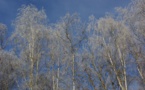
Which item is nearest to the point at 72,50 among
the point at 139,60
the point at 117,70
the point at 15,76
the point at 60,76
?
the point at 60,76

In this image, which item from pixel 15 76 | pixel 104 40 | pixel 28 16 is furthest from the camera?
pixel 15 76

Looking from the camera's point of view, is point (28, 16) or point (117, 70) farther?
point (28, 16)

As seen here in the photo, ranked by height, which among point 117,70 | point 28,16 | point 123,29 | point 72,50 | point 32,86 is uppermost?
point 28,16

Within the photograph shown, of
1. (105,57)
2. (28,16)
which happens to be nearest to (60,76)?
(105,57)

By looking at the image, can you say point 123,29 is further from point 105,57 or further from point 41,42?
point 41,42

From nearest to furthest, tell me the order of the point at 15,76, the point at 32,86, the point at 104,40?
the point at 32,86 < the point at 104,40 < the point at 15,76

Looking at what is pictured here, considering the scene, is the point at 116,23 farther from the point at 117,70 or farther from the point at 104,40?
the point at 117,70

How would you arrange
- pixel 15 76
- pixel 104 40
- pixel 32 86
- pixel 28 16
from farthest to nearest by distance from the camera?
pixel 15 76 < pixel 28 16 < pixel 104 40 < pixel 32 86

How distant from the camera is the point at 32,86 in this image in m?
21.8

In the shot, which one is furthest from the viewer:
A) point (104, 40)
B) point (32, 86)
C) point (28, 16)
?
point (28, 16)

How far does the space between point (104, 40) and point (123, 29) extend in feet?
6.24

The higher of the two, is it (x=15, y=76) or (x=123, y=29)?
(x=123, y=29)

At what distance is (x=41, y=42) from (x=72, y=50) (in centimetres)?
399

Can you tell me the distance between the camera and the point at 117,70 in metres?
23.3
